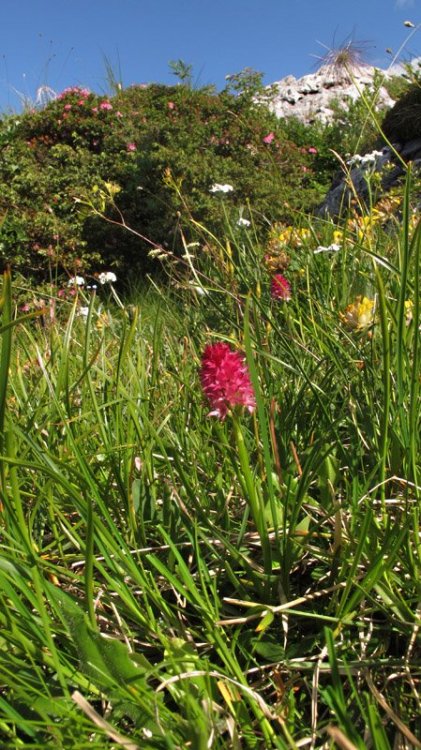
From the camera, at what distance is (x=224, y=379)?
3.03 feet

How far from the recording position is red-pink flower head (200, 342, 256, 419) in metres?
0.92

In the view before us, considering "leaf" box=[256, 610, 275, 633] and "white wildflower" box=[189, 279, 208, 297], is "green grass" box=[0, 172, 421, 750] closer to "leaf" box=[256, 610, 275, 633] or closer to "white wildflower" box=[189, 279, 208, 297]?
"leaf" box=[256, 610, 275, 633]

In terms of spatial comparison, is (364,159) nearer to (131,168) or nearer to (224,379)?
(224,379)

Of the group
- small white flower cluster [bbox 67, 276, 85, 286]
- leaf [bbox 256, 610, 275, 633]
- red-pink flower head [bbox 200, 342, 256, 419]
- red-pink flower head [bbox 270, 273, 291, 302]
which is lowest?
leaf [bbox 256, 610, 275, 633]

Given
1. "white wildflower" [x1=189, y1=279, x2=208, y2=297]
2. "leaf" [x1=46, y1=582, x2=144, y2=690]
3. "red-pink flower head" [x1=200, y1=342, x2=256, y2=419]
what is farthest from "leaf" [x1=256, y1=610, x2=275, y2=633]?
"white wildflower" [x1=189, y1=279, x2=208, y2=297]

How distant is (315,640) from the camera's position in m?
0.83

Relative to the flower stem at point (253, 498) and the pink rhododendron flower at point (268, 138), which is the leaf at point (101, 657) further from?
the pink rhododendron flower at point (268, 138)

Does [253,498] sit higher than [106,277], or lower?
lower

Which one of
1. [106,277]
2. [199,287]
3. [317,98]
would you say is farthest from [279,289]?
[317,98]

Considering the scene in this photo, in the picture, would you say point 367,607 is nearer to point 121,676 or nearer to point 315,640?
point 315,640

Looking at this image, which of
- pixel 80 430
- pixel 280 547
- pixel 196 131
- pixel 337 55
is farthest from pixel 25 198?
pixel 280 547

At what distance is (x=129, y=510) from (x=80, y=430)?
39cm

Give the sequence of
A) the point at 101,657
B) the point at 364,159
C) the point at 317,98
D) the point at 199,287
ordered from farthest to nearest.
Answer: the point at 317,98 < the point at 364,159 < the point at 199,287 < the point at 101,657

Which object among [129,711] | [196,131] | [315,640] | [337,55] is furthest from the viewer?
[196,131]
